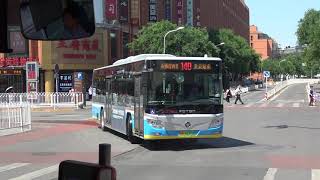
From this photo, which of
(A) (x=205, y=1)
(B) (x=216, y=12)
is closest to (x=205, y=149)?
(A) (x=205, y=1)

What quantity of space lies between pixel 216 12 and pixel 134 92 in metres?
114

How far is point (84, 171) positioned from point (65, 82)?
6005cm

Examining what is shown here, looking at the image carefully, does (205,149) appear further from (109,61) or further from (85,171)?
(109,61)

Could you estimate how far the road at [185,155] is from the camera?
12.9 meters

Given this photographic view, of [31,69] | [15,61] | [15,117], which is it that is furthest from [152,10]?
[15,117]

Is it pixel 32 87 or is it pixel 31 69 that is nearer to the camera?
pixel 31 69

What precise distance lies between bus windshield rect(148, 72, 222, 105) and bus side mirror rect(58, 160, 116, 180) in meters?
14.6

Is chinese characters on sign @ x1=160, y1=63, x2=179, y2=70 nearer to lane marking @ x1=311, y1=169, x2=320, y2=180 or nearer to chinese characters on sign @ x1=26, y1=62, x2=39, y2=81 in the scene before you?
lane marking @ x1=311, y1=169, x2=320, y2=180

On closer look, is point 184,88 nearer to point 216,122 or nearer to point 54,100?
point 216,122

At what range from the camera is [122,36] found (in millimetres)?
70438

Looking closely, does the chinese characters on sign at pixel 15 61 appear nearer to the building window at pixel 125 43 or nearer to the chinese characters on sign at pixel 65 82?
the chinese characters on sign at pixel 65 82

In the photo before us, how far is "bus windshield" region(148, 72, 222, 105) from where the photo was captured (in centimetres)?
1809

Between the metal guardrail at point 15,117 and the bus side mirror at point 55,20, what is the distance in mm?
20567

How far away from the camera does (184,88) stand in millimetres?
18344
